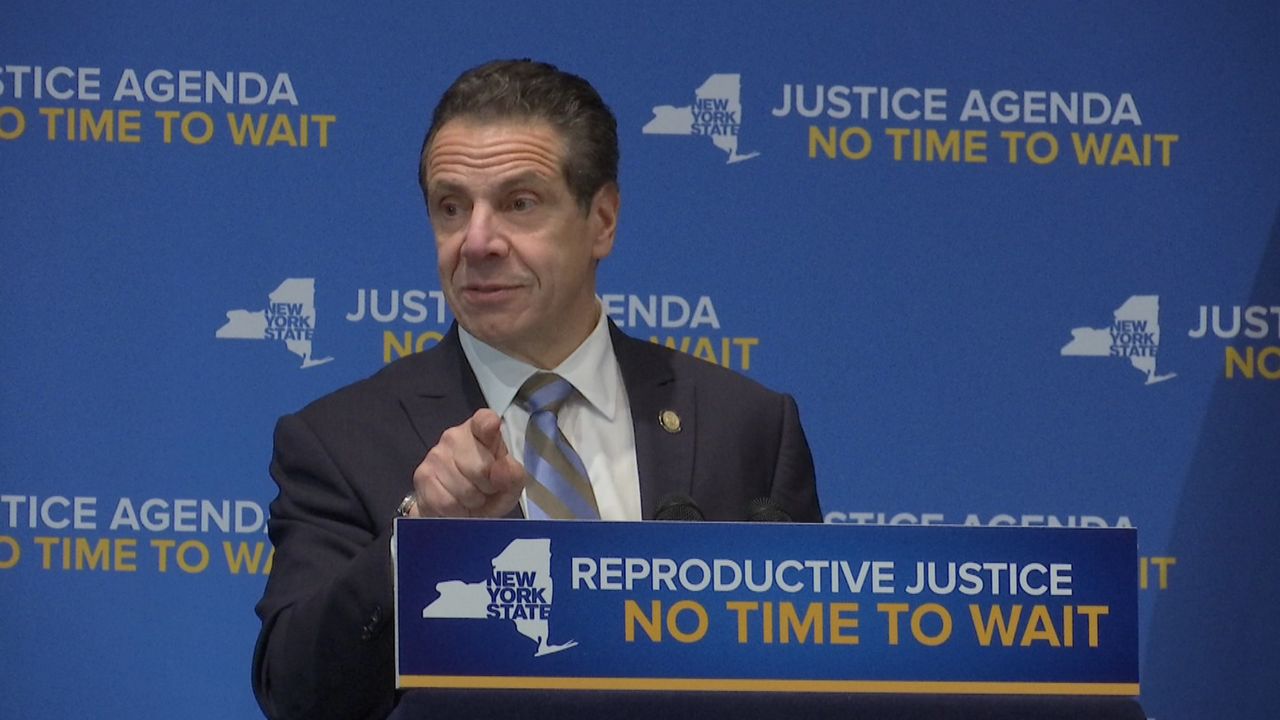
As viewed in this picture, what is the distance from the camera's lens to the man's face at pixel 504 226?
2.10 meters

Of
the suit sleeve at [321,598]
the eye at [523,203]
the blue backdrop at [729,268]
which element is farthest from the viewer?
the blue backdrop at [729,268]

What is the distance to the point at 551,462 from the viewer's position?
2076mm

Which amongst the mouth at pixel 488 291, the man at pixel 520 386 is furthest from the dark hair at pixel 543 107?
the mouth at pixel 488 291

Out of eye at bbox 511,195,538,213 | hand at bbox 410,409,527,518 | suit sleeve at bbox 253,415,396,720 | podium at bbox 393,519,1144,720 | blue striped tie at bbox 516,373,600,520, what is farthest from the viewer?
eye at bbox 511,195,538,213

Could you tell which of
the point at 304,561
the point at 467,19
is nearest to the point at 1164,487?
the point at 467,19

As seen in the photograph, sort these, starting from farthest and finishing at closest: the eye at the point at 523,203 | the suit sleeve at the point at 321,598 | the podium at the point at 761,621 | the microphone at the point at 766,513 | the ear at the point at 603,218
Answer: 1. the ear at the point at 603,218
2. the eye at the point at 523,203
3. the microphone at the point at 766,513
4. the suit sleeve at the point at 321,598
5. the podium at the point at 761,621

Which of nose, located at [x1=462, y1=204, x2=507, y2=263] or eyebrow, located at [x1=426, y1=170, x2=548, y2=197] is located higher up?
eyebrow, located at [x1=426, y1=170, x2=548, y2=197]

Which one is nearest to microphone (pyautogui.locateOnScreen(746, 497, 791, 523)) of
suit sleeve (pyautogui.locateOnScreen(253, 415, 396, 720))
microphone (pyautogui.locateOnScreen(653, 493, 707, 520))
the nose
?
microphone (pyautogui.locateOnScreen(653, 493, 707, 520))

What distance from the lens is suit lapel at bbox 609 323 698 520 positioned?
85.3 inches

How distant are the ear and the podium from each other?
0.98 metres

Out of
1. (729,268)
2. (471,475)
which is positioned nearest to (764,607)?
(471,475)

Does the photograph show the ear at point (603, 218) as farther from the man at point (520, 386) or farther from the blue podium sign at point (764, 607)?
the blue podium sign at point (764, 607)

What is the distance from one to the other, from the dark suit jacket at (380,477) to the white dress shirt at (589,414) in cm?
2

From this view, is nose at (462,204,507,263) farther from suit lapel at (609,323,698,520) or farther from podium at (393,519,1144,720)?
podium at (393,519,1144,720)
